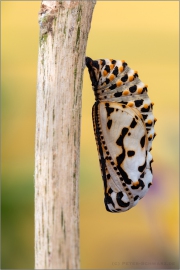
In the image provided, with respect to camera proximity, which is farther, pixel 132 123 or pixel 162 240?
pixel 162 240

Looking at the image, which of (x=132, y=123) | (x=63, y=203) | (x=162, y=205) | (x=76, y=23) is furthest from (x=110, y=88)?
(x=162, y=205)

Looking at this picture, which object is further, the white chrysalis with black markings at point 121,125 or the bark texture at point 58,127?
the white chrysalis with black markings at point 121,125

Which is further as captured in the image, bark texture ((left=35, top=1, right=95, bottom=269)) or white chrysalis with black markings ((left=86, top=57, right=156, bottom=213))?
white chrysalis with black markings ((left=86, top=57, right=156, bottom=213))

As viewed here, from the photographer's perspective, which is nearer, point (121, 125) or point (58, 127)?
point (58, 127)

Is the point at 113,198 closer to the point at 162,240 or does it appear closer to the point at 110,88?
the point at 110,88
